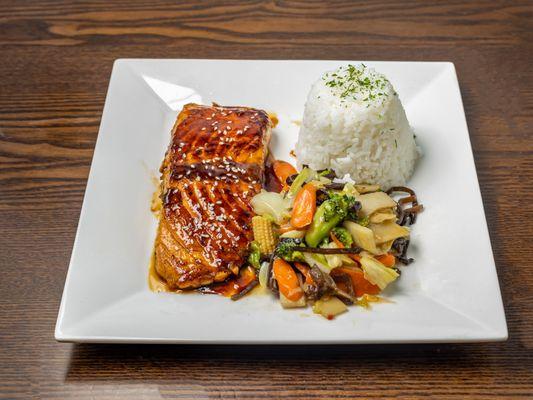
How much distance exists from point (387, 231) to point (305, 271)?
0.50m

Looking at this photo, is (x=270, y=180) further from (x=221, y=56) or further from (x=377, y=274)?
(x=221, y=56)

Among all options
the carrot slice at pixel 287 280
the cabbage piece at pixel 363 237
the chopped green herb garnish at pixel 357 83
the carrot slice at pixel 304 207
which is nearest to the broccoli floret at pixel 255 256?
the carrot slice at pixel 287 280

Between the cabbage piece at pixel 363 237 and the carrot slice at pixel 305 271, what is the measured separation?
0.98 feet

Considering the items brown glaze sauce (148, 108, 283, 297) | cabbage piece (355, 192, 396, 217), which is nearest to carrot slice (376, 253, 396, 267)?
cabbage piece (355, 192, 396, 217)

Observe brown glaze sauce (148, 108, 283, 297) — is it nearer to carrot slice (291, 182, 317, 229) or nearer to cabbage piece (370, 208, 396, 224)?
carrot slice (291, 182, 317, 229)

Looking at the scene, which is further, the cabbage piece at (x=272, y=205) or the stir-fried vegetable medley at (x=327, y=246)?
the cabbage piece at (x=272, y=205)

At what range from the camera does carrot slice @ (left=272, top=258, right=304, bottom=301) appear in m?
3.07

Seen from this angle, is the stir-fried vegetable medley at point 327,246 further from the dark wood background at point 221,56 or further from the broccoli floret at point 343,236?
the dark wood background at point 221,56

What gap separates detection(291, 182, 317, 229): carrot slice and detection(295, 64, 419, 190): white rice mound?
51 centimetres

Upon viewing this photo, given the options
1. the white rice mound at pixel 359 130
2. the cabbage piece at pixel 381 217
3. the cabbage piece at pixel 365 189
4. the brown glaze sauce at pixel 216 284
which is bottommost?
the brown glaze sauce at pixel 216 284

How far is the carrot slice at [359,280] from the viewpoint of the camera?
315 cm

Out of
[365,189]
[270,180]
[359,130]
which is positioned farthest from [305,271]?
[359,130]

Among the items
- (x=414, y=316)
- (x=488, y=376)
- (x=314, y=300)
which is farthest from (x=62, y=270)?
(x=488, y=376)

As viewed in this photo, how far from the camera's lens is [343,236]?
10.4ft
